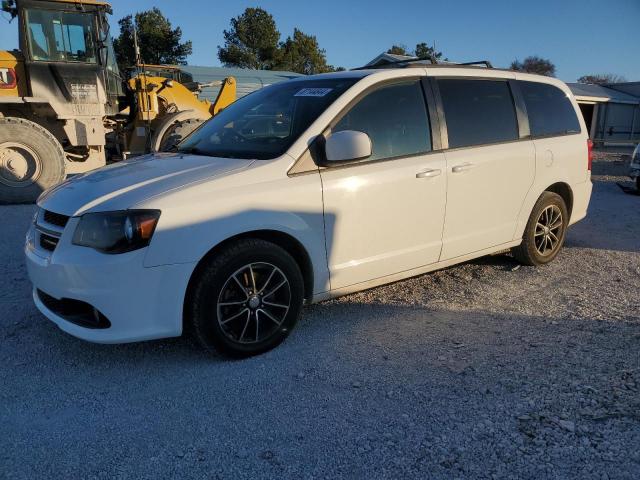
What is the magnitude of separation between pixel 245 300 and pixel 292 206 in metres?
0.68

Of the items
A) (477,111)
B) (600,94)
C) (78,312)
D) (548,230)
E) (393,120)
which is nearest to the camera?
(78,312)

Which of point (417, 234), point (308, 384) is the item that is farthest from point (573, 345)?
point (308, 384)

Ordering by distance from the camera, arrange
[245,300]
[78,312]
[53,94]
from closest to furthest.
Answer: [78,312], [245,300], [53,94]

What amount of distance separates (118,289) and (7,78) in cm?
781

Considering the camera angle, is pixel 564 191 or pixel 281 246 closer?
pixel 281 246

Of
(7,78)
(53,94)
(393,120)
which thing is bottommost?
(393,120)

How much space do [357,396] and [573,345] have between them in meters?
1.63

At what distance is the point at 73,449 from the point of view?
98.3 inches

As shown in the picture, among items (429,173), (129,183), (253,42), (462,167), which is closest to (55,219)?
(129,183)

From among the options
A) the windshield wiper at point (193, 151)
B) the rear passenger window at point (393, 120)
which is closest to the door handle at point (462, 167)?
the rear passenger window at point (393, 120)

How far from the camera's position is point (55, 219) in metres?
3.21

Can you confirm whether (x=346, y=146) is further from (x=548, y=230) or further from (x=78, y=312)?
(x=548, y=230)

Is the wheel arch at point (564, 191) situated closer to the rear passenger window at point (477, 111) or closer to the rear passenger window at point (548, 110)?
the rear passenger window at point (548, 110)

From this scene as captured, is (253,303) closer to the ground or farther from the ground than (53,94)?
closer to the ground
